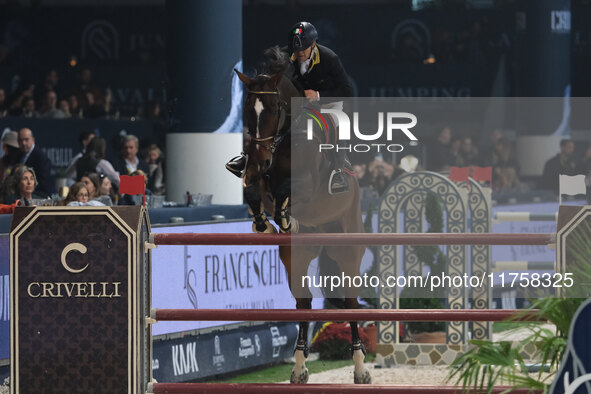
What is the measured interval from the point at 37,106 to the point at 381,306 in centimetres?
863

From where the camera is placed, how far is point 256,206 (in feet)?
19.6

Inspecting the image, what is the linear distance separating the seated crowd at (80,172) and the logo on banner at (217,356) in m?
1.33

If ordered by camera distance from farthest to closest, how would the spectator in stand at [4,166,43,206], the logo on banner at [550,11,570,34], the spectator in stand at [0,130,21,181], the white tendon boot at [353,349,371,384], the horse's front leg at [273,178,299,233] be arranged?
the logo on banner at [550,11,570,34] → the spectator in stand at [0,130,21,181] → the spectator in stand at [4,166,43,206] → the white tendon boot at [353,349,371,384] → the horse's front leg at [273,178,299,233]

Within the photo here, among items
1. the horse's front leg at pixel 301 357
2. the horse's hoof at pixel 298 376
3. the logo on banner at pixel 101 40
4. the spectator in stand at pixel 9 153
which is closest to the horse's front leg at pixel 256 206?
the horse's front leg at pixel 301 357

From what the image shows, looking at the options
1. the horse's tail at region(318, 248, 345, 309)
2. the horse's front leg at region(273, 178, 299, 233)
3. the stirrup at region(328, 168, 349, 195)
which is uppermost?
the stirrup at region(328, 168, 349, 195)

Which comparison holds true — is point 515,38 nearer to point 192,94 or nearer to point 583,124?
point 583,124

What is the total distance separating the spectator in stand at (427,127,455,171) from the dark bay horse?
6.77 m

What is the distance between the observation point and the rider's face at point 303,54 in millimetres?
6254

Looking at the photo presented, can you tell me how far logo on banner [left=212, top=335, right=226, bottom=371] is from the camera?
9422 millimetres

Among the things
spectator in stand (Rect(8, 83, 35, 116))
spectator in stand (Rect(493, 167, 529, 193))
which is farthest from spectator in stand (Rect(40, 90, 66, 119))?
spectator in stand (Rect(493, 167, 529, 193))

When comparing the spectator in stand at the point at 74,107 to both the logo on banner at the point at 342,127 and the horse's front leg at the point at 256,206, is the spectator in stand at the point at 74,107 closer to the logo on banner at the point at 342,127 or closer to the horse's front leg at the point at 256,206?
the logo on banner at the point at 342,127

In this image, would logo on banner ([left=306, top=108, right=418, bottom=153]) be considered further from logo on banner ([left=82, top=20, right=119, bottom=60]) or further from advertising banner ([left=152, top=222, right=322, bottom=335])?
logo on banner ([left=82, top=20, right=119, bottom=60])

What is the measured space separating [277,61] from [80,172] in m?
4.54

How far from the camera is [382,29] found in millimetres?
21844
